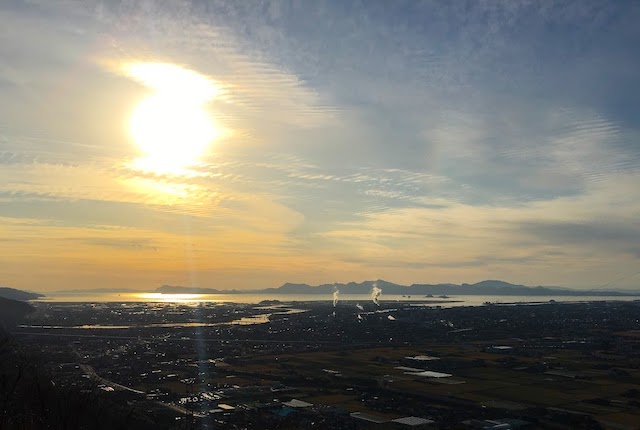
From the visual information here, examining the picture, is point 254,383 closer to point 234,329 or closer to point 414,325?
point 234,329

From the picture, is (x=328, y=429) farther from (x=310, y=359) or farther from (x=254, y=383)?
(x=310, y=359)

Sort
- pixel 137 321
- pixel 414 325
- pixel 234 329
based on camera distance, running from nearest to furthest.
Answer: pixel 234 329 → pixel 414 325 → pixel 137 321

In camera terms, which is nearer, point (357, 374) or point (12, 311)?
point (357, 374)

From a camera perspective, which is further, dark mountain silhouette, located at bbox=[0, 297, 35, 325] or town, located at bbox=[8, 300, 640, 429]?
dark mountain silhouette, located at bbox=[0, 297, 35, 325]

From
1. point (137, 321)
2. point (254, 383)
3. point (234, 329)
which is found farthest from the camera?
point (137, 321)

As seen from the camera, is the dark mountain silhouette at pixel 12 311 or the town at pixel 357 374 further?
the dark mountain silhouette at pixel 12 311

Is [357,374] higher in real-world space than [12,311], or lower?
lower

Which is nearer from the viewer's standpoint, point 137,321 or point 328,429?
point 328,429

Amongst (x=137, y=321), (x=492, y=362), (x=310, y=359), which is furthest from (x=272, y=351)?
(x=137, y=321)

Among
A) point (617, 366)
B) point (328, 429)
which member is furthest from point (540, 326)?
point (328, 429)
